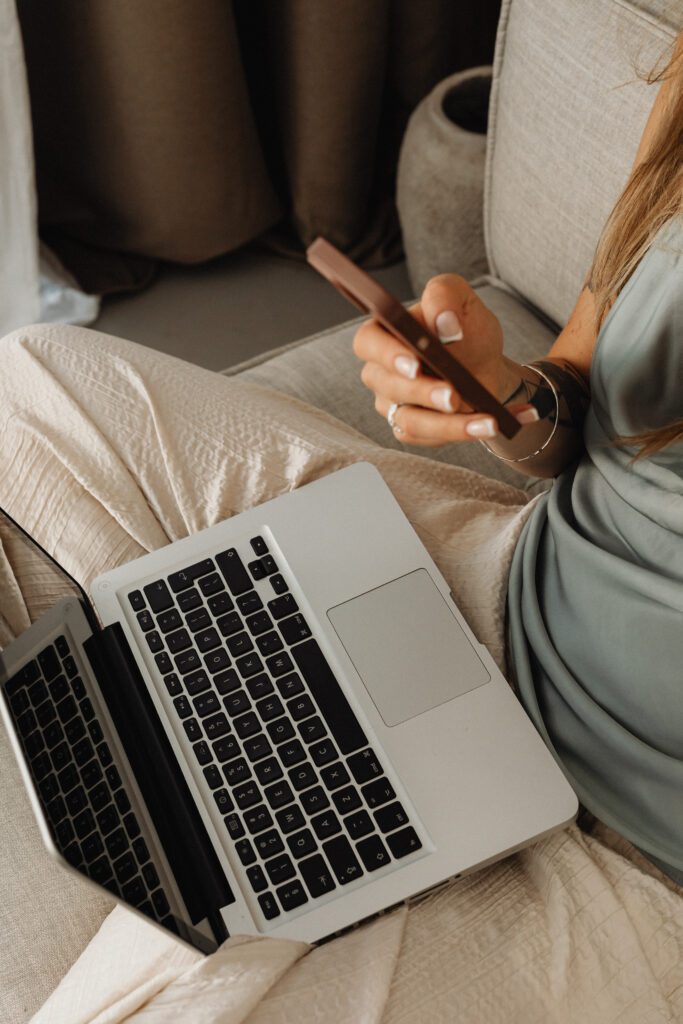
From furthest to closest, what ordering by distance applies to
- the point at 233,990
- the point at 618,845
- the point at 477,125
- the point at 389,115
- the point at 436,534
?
1. the point at 389,115
2. the point at 477,125
3. the point at 436,534
4. the point at 618,845
5. the point at 233,990

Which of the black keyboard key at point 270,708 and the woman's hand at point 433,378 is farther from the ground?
the woman's hand at point 433,378

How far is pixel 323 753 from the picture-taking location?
0.74 m

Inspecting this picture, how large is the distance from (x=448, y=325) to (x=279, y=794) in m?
0.39

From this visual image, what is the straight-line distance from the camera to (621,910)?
67 centimetres

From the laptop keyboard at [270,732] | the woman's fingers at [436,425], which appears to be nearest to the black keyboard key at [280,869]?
the laptop keyboard at [270,732]

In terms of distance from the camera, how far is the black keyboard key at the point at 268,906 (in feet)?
2.22

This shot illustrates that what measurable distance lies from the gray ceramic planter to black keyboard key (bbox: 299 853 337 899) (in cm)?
94

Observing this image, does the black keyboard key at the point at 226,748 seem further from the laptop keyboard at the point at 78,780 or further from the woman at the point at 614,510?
the woman at the point at 614,510

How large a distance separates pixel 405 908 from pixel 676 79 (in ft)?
2.24

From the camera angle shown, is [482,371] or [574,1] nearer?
[482,371]

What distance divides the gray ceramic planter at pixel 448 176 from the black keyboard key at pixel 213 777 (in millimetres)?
898

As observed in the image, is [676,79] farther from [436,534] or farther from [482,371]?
[436,534]

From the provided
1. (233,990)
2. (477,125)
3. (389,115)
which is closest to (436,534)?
(233,990)

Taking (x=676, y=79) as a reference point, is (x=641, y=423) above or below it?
below
